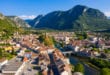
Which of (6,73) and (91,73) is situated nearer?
(6,73)

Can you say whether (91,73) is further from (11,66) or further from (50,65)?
(11,66)

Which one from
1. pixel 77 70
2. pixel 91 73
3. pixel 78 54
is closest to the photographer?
pixel 77 70

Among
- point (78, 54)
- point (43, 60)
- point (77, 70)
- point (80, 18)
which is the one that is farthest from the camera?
point (80, 18)

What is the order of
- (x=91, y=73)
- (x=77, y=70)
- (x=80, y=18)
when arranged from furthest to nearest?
1. (x=80, y=18)
2. (x=91, y=73)
3. (x=77, y=70)

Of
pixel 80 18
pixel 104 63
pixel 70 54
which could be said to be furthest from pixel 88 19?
pixel 104 63

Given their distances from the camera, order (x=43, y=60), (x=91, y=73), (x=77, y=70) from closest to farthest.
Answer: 1. (x=77, y=70)
2. (x=91, y=73)
3. (x=43, y=60)

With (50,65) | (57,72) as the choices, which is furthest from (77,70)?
(50,65)

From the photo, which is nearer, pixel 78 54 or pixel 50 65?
pixel 50 65

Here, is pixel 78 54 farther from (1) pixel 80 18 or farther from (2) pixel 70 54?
(1) pixel 80 18
